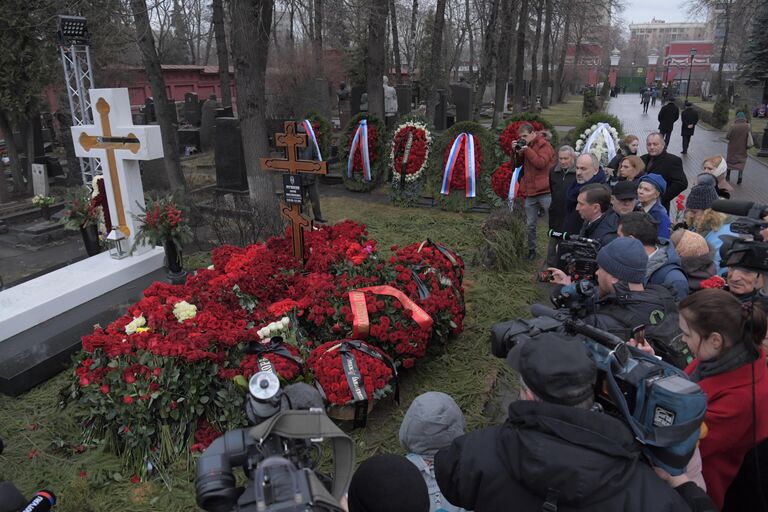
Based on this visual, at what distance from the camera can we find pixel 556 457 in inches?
58.6

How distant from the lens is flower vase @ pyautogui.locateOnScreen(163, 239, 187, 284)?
5609 mm

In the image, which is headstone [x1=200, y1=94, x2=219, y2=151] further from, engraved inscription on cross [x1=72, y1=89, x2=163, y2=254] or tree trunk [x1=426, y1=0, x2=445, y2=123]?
engraved inscription on cross [x1=72, y1=89, x2=163, y2=254]

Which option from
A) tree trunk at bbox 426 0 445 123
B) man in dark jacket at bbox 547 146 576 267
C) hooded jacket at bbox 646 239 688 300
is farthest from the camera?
tree trunk at bbox 426 0 445 123

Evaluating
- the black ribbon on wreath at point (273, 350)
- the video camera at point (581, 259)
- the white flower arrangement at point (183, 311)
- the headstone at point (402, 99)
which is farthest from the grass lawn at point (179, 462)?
the headstone at point (402, 99)

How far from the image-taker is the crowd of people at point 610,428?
151cm

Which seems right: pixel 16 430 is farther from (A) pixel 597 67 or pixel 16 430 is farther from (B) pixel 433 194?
(A) pixel 597 67

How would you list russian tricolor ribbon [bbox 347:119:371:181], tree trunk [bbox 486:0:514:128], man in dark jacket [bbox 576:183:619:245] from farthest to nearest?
1. tree trunk [bbox 486:0:514:128]
2. russian tricolor ribbon [bbox 347:119:371:181]
3. man in dark jacket [bbox 576:183:619:245]

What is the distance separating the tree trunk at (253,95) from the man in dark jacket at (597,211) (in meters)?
4.26

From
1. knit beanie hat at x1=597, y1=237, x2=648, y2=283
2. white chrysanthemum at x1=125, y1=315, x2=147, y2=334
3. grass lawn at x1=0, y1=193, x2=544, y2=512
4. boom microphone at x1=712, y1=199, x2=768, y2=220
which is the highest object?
boom microphone at x1=712, y1=199, x2=768, y2=220

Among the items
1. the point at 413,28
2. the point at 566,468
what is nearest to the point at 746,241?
the point at 566,468

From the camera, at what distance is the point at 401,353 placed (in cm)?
398

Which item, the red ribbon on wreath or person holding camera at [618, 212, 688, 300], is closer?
person holding camera at [618, 212, 688, 300]

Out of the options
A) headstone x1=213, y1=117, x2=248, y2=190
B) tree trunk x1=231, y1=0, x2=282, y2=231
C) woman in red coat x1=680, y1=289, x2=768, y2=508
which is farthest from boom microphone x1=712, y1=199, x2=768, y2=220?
headstone x1=213, y1=117, x2=248, y2=190

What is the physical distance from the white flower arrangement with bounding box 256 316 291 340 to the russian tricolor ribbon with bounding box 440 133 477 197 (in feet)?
19.2
